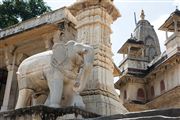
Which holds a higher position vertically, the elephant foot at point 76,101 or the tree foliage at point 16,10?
the tree foliage at point 16,10

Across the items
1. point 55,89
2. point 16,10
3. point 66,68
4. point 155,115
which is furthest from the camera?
point 16,10

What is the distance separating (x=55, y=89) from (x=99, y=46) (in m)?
3.02

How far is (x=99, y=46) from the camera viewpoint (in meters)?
8.75

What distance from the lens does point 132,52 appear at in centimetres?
3516

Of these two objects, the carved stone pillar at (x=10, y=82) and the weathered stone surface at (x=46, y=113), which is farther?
the carved stone pillar at (x=10, y=82)

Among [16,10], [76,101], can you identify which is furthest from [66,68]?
[16,10]

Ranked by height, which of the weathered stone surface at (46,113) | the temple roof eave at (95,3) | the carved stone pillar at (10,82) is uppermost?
the temple roof eave at (95,3)

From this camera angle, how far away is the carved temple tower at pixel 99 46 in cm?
777

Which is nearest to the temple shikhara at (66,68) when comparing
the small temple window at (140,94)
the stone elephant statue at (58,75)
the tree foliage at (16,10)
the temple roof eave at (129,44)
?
the stone elephant statue at (58,75)

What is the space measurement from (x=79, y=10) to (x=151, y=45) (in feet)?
98.9

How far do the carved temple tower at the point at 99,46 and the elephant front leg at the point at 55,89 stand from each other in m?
1.63

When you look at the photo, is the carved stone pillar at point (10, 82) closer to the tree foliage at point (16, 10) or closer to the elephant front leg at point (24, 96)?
the elephant front leg at point (24, 96)

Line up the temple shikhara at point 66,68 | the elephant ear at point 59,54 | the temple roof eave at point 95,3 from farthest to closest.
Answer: the temple roof eave at point 95,3 → the elephant ear at point 59,54 → the temple shikhara at point 66,68

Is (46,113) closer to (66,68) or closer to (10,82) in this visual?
(66,68)
